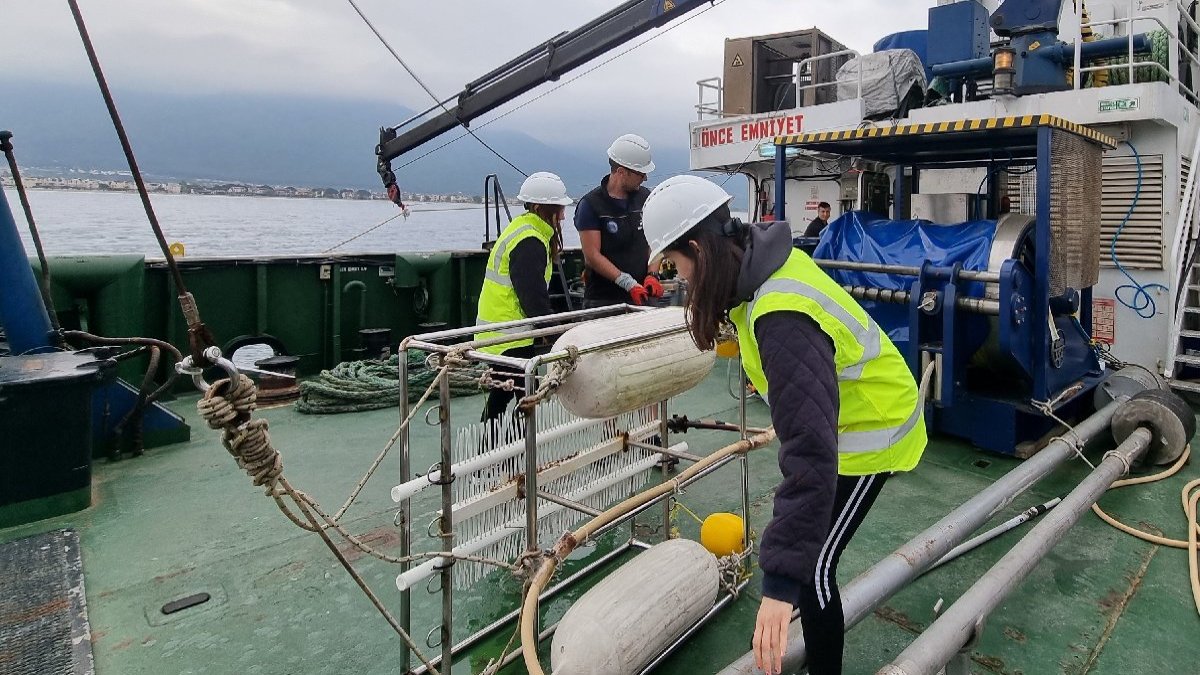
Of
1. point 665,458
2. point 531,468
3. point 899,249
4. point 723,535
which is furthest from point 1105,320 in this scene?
point 531,468

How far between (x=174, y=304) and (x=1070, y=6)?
30.4ft

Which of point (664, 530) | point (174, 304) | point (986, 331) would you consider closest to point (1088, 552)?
point (986, 331)

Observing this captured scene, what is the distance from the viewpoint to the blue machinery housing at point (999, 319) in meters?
4.46

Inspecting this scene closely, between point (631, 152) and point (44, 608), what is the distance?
3.25m

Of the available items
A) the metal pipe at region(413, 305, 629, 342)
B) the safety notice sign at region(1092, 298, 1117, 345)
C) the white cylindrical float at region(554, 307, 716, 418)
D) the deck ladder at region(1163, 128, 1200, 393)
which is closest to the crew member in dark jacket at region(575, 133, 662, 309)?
the metal pipe at region(413, 305, 629, 342)

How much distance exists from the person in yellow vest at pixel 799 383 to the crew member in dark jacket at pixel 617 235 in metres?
2.28

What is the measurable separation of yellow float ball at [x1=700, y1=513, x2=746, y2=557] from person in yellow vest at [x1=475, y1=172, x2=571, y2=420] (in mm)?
1145

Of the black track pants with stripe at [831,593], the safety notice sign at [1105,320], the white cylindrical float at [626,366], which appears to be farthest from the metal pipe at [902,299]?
the safety notice sign at [1105,320]

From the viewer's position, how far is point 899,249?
5066 mm

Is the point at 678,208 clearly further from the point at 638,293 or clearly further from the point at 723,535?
the point at 638,293

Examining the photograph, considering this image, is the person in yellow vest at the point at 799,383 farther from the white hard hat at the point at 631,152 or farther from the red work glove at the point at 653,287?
the red work glove at the point at 653,287

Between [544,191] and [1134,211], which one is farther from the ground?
[1134,211]

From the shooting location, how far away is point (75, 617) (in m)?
2.81

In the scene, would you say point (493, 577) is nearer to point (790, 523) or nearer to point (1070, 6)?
point (790, 523)
